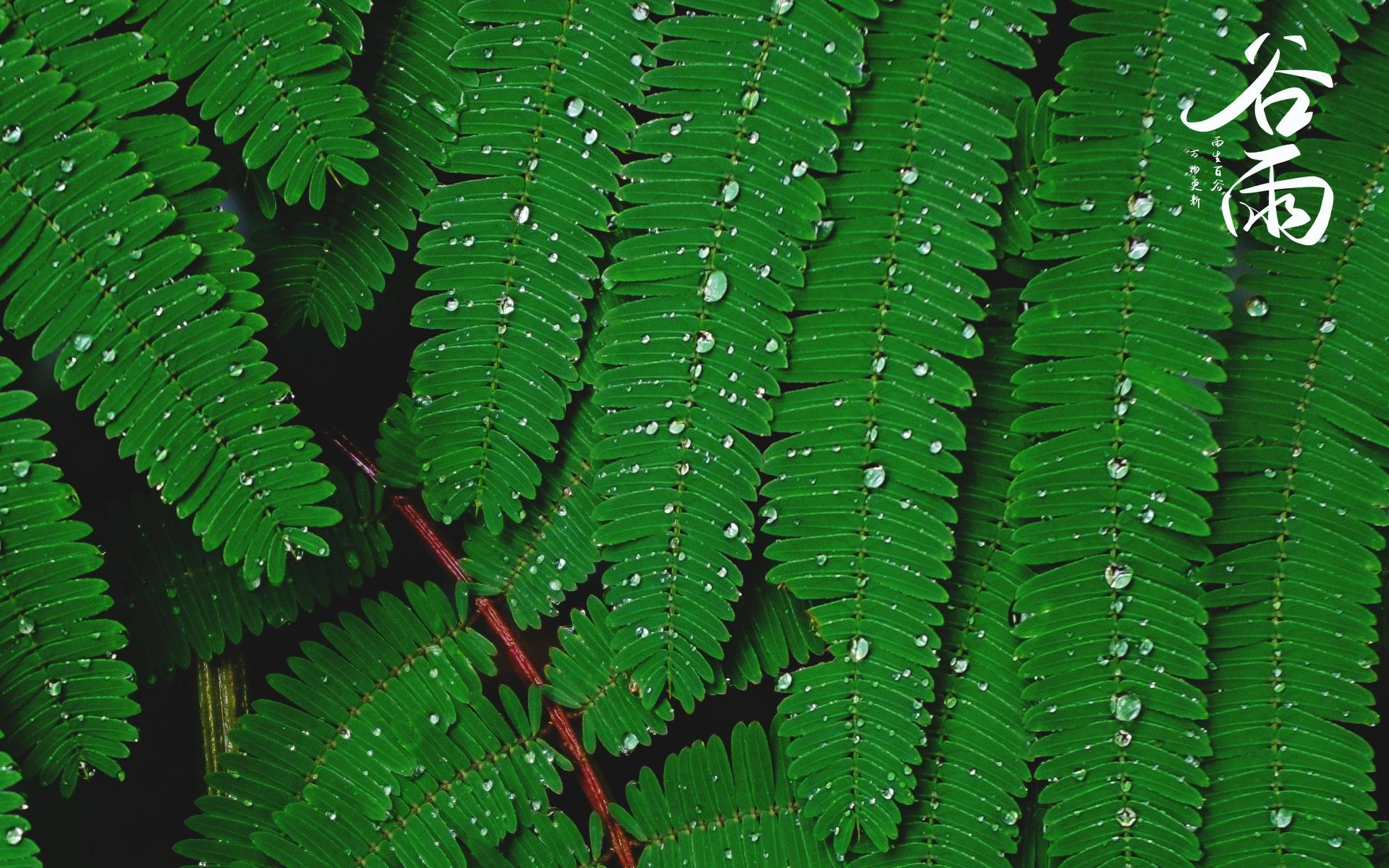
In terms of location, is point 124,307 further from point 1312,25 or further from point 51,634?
point 1312,25

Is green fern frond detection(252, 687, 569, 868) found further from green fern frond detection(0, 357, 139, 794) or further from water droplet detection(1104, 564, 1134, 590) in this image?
water droplet detection(1104, 564, 1134, 590)

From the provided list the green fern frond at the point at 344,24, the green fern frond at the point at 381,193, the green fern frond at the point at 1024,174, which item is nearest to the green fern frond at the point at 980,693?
the green fern frond at the point at 1024,174

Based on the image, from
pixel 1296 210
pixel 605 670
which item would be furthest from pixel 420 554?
pixel 1296 210

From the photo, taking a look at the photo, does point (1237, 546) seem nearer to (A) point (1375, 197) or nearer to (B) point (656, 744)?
(A) point (1375, 197)

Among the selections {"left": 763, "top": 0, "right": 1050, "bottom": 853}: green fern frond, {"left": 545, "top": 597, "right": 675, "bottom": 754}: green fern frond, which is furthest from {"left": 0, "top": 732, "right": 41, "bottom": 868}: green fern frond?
{"left": 763, "top": 0, "right": 1050, "bottom": 853}: green fern frond

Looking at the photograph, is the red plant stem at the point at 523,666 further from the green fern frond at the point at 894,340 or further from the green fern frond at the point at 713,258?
the green fern frond at the point at 894,340

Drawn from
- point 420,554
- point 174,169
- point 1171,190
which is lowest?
point 420,554

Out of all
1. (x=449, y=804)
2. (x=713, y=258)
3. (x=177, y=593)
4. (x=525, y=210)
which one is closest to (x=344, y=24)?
(x=525, y=210)
